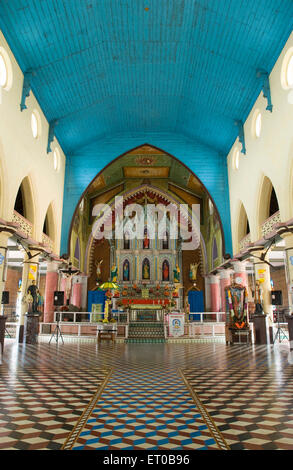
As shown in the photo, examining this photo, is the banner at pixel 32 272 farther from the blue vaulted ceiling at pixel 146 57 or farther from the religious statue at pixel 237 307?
the religious statue at pixel 237 307

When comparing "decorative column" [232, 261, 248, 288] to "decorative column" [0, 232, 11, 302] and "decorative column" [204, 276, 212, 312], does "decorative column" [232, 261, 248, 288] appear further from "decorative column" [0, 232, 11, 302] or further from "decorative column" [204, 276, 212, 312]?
"decorative column" [0, 232, 11, 302]

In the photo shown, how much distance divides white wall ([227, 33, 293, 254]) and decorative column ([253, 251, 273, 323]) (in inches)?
44.7

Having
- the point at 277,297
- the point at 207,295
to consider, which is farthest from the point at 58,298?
the point at 207,295

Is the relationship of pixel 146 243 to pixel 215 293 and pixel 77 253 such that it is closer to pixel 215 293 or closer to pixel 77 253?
pixel 77 253

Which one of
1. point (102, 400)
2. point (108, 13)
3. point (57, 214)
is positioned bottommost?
point (102, 400)

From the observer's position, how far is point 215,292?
25062 mm

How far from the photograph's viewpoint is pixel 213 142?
737 inches

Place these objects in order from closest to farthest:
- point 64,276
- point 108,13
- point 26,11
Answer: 1. point 26,11
2. point 108,13
3. point 64,276

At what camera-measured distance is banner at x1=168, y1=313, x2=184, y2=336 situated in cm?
1588

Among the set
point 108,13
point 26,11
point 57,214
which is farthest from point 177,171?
point 26,11

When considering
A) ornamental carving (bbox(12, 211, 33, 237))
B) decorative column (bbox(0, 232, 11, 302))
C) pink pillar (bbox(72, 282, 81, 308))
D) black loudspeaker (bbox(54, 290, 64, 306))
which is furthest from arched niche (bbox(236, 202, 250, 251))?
pink pillar (bbox(72, 282, 81, 308))

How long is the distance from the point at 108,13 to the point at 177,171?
1302cm
